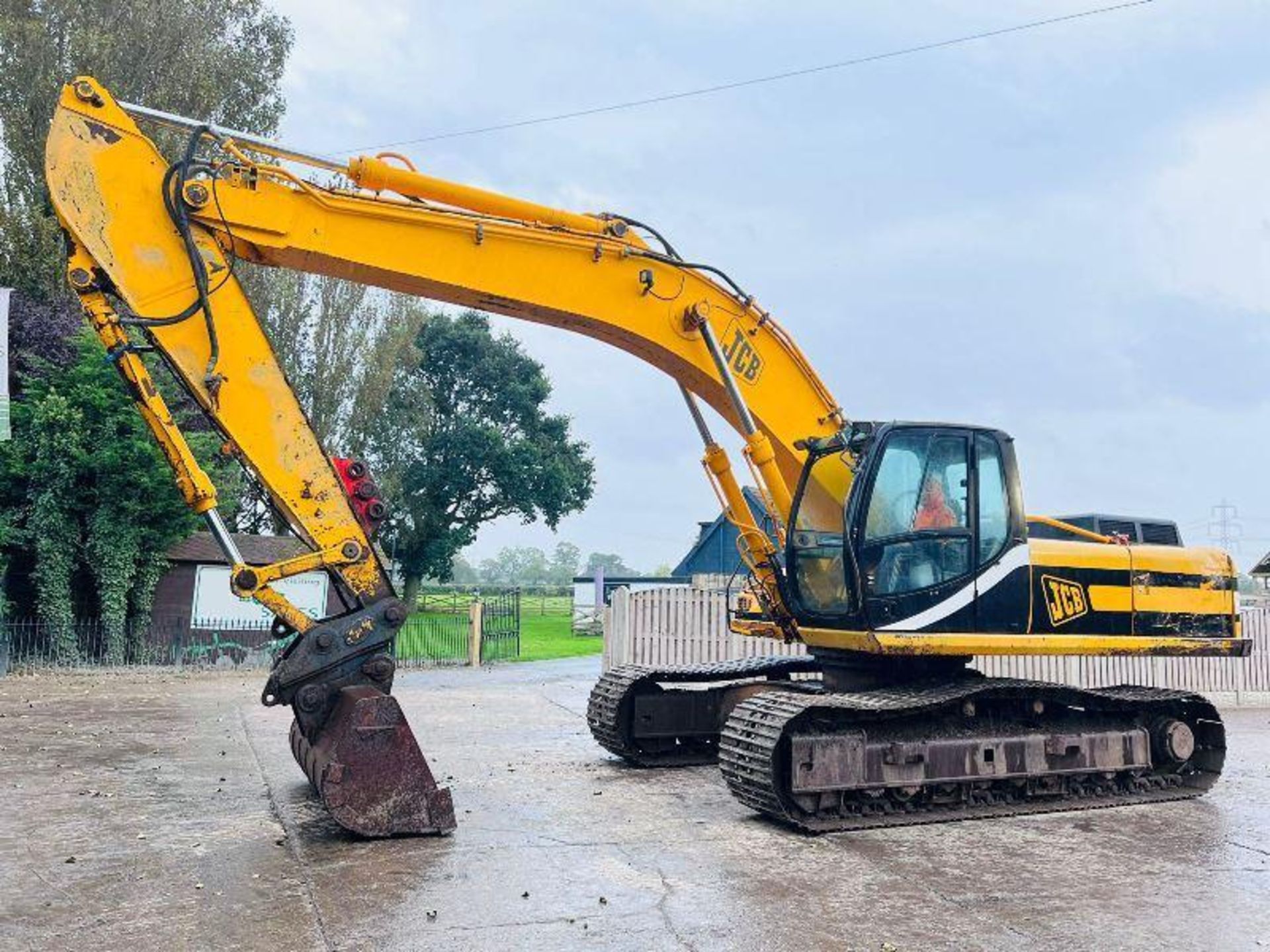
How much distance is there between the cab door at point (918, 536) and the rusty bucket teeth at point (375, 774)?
3003 millimetres

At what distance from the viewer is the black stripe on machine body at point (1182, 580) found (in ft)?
26.7

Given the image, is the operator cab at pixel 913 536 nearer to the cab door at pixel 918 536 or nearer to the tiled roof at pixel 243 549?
the cab door at pixel 918 536

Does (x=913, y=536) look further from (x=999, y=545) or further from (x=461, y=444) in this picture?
(x=461, y=444)

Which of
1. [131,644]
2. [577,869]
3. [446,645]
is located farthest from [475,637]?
[577,869]

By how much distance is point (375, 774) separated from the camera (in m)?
6.18

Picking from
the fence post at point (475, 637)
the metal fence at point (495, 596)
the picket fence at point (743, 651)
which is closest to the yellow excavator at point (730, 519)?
the picket fence at point (743, 651)

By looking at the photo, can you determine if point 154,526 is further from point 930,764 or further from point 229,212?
point 930,764

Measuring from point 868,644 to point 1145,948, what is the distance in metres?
2.82

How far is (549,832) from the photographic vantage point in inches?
258

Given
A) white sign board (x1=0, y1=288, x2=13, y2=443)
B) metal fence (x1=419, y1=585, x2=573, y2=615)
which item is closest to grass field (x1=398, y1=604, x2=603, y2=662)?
metal fence (x1=419, y1=585, x2=573, y2=615)

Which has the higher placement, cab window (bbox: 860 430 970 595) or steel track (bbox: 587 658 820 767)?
cab window (bbox: 860 430 970 595)

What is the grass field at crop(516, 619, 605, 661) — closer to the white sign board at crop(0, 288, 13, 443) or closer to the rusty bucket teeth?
the white sign board at crop(0, 288, 13, 443)

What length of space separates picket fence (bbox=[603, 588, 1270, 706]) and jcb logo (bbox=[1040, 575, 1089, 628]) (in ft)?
21.3

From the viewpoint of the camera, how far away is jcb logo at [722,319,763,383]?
7879 millimetres
